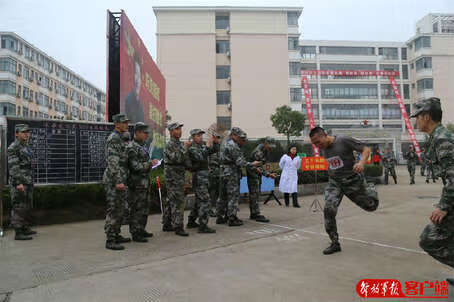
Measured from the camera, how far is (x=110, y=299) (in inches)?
114

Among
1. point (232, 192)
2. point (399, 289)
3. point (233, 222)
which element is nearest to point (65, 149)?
point (232, 192)

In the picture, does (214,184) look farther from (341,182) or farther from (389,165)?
(389,165)

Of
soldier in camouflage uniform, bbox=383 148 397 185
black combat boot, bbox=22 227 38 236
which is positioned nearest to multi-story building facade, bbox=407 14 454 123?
soldier in camouflage uniform, bbox=383 148 397 185

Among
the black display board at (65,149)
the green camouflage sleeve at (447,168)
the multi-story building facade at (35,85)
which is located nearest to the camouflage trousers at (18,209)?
the black display board at (65,149)

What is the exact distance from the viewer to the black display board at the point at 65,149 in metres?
6.73

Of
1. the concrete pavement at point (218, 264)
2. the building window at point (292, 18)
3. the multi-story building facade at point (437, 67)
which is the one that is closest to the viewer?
the concrete pavement at point (218, 264)

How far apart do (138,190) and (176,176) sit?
685 millimetres

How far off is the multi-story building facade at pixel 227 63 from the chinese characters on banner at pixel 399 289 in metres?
32.7

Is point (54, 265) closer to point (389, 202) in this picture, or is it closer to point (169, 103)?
point (389, 202)

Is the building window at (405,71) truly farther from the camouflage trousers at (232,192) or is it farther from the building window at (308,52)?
the camouflage trousers at (232,192)

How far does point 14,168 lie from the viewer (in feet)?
17.7

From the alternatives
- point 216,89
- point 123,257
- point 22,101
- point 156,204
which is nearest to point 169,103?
point 216,89

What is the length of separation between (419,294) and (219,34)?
1497 inches

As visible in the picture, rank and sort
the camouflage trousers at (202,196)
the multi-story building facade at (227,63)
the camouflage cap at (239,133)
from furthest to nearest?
the multi-story building facade at (227,63)
the camouflage cap at (239,133)
the camouflage trousers at (202,196)
